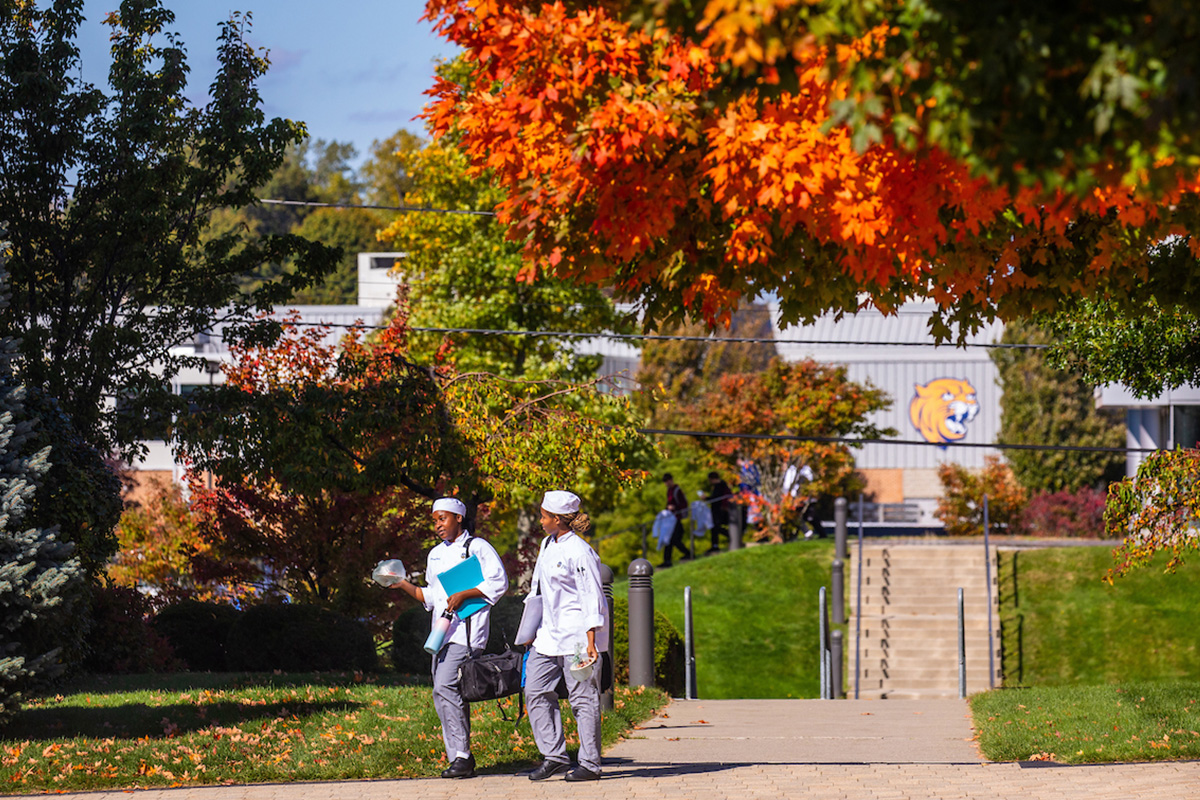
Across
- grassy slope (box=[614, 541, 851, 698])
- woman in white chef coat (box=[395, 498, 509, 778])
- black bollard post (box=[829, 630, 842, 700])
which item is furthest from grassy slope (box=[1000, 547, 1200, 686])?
woman in white chef coat (box=[395, 498, 509, 778])

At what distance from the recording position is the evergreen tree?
8.41 metres

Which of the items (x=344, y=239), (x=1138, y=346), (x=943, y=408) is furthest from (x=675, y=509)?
(x=344, y=239)

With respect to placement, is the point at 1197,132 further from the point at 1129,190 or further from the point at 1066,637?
the point at 1066,637

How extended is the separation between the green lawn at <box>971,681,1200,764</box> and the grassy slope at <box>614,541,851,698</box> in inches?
341

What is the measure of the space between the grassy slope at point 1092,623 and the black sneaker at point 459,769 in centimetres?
1456

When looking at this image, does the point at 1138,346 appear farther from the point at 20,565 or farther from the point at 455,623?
the point at 20,565

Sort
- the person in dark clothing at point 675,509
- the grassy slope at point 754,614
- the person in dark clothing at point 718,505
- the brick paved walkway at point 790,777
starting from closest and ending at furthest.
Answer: the brick paved walkway at point 790,777 < the grassy slope at point 754,614 < the person in dark clothing at point 675,509 < the person in dark clothing at point 718,505

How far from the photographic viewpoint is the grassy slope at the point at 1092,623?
2055cm

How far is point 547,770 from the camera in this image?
7.60 m

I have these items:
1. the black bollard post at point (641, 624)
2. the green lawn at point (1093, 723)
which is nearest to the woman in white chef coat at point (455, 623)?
the green lawn at point (1093, 723)

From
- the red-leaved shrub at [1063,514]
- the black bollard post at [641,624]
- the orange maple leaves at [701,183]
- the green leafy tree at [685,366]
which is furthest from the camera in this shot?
the green leafy tree at [685,366]

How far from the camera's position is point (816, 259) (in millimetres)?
6465

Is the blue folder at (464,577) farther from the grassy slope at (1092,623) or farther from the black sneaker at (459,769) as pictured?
the grassy slope at (1092,623)

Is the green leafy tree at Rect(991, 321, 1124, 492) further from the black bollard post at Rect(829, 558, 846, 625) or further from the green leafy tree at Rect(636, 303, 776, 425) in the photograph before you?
the black bollard post at Rect(829, 558, 846, 625)
